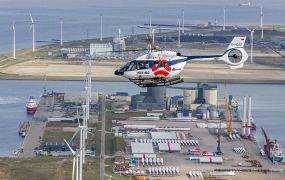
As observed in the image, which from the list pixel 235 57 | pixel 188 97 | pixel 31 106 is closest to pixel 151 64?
pixel 235 57

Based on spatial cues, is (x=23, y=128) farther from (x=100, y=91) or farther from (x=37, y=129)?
(x=100, y=91)

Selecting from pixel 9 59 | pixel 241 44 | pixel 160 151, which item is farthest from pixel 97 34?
pixel 241 44

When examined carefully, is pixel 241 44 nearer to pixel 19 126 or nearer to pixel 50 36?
pixel 19 126

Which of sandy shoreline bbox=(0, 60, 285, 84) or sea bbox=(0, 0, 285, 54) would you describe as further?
sea bbox=(0, 0, 285, 54)

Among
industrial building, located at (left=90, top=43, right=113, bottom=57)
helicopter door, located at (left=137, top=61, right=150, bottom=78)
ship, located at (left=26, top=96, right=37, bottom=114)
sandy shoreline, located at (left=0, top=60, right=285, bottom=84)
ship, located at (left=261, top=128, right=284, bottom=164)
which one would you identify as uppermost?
industrial building, located at (left=90, top=43, right=113, bottom=57)

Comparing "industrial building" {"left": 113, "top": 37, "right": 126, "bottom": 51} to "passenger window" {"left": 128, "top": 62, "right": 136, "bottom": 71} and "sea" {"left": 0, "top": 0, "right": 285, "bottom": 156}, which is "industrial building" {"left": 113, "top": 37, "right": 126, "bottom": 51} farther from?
"passenger window" {"left": 128, "top": 62, "right": 136, "bottom": 71}

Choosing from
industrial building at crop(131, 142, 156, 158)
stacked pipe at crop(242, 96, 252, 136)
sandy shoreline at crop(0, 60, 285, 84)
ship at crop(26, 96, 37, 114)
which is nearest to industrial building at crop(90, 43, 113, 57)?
sandy shoreline at crop(0, 60, 285, 84)
